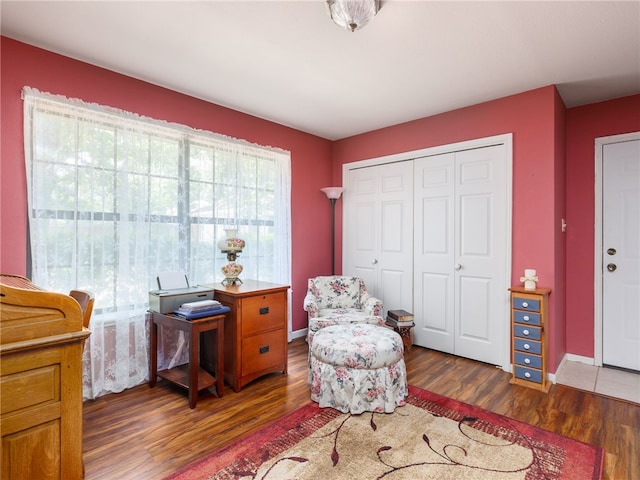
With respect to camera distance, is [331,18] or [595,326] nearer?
[331,18]

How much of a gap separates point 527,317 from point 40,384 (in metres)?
3.12

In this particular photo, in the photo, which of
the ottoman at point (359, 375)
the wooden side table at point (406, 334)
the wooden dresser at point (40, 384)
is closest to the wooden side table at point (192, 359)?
the ottoman at point (359, 375)

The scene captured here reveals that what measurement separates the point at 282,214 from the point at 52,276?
2.13m

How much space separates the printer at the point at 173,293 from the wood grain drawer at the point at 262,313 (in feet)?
1.22

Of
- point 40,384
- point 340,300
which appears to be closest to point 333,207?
point 340,300

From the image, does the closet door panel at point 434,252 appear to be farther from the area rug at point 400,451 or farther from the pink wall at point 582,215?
the area rug at point 400,451

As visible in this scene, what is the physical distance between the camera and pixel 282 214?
380cm

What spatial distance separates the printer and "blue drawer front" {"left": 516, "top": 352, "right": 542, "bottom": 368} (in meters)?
2.64

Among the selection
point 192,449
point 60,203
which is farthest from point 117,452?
point 60,203

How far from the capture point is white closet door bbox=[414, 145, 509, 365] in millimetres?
3127

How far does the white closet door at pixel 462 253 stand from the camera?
3127 millimetres

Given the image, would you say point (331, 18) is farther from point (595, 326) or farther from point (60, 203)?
point (595, 326)

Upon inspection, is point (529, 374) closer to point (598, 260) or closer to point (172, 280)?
point (598, 260)

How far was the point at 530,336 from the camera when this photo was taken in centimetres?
273
